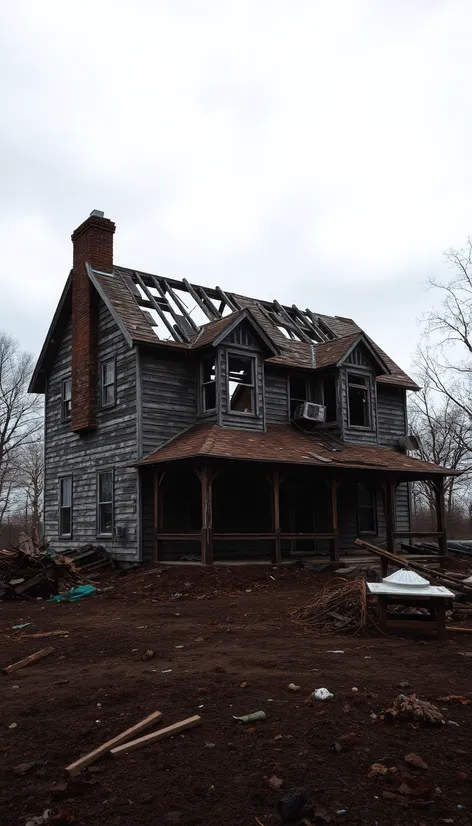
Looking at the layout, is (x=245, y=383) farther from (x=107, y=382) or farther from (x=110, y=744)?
(x=110, y=744)

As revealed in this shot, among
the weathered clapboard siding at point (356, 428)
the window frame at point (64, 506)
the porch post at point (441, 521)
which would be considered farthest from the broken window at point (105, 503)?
the porch post at point (441, 521)

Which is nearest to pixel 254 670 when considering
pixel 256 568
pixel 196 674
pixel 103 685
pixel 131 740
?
pixel 196 674

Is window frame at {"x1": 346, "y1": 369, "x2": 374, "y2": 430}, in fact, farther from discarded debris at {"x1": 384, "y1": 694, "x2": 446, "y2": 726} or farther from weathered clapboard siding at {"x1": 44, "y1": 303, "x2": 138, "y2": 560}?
discarded debris at {"x1": 384, "y1": 694, "x2": 446, "y2": 726}

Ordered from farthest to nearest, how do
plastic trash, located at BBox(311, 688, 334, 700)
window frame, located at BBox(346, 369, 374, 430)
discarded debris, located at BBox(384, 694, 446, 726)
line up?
window frame, located at BBox(346, 369, 374, 430)
plastic trash, located at BBox(311, 688, 334, 700)
discarded debris, located at BBox(384, 694, 446, 726)

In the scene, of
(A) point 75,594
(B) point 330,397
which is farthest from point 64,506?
(B) point 330,397

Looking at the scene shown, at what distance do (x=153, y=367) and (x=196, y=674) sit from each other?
13737 millimetres

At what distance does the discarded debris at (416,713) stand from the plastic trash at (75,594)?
1119 centimetres

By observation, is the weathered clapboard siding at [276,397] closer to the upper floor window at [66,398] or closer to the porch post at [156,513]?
the porch post at [156,513]

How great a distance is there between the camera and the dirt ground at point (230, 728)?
15.0 ft

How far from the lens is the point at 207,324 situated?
22.2 m

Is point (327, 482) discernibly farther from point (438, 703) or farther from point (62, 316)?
point (438, 703)

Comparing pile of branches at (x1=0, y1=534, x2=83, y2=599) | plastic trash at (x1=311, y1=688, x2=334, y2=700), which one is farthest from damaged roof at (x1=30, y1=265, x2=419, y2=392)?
plastic trash at (x1=311, y1=688, x2=334, y2=700)

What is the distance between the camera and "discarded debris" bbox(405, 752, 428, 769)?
503cm

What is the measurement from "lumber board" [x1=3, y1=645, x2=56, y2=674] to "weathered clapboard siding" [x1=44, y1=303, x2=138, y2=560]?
1009 centimetres
